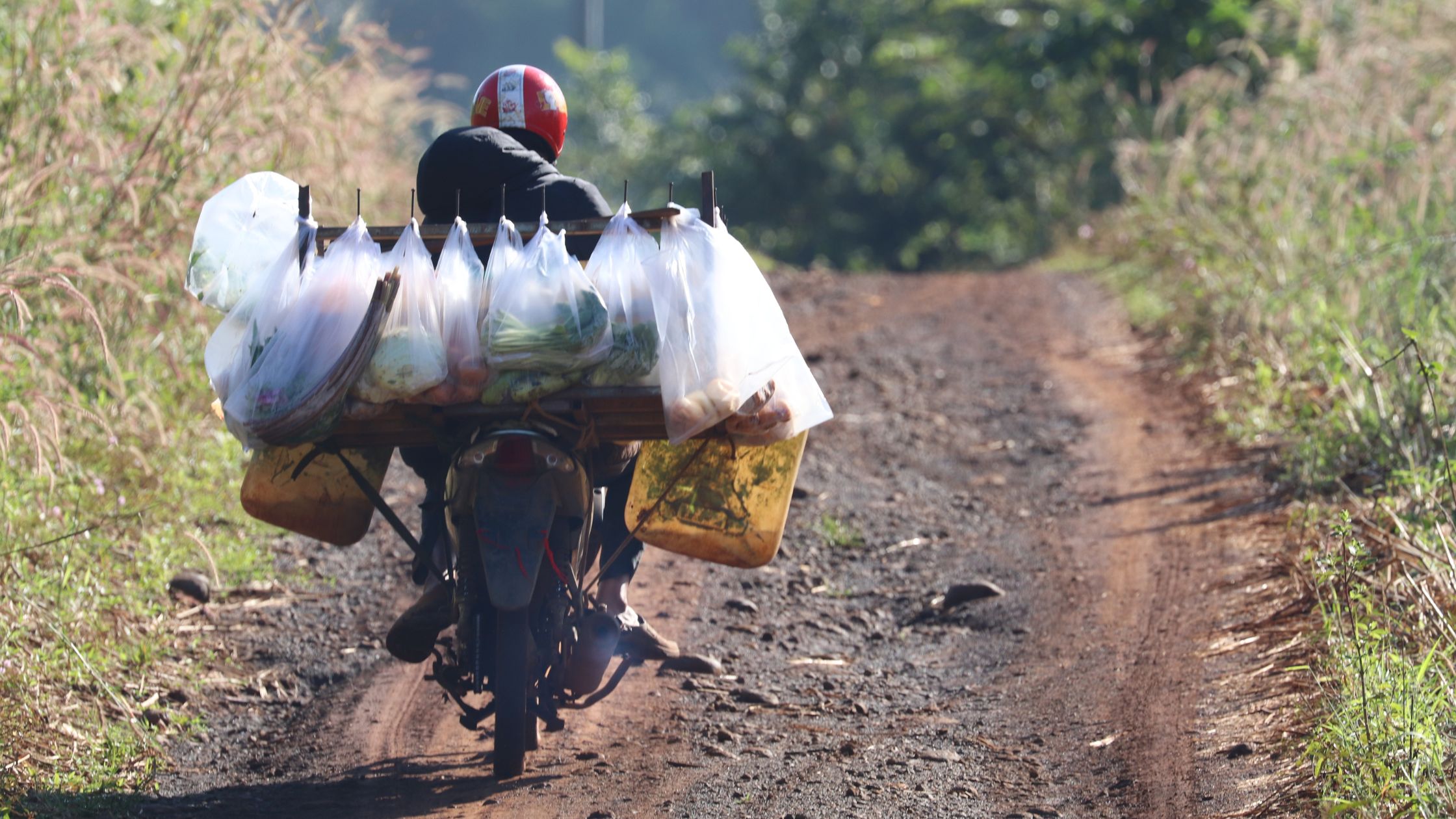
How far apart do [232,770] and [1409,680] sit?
3.06 meters

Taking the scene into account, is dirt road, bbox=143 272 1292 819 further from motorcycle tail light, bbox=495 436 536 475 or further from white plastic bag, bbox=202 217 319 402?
white plastic bag, bbox=202 217 319 402

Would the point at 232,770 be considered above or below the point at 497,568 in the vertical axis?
below

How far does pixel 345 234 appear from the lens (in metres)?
3.70

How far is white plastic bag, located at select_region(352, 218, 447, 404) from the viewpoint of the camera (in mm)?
3451

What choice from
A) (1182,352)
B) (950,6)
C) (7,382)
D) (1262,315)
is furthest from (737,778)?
(950,6)

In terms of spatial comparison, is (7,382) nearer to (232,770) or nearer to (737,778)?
(232,770)

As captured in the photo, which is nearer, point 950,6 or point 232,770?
point 232,770

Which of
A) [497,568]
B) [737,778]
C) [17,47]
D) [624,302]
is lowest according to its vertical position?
[737,778]

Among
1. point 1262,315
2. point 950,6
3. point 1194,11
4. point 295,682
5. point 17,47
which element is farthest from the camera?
point 950,6

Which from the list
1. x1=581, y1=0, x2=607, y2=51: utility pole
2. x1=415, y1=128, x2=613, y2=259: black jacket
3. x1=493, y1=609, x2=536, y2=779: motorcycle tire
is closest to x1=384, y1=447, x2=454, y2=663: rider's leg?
x1=493, y1=609, x2=536, y2=779: motorcycle tire

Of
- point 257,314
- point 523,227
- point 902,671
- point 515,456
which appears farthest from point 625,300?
point 902,671

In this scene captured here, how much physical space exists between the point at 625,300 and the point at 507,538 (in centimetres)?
64

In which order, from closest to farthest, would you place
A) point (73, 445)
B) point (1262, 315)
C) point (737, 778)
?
point (737, 778)
point (73, 445)
point (1262, 315)

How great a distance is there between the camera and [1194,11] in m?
17.3
